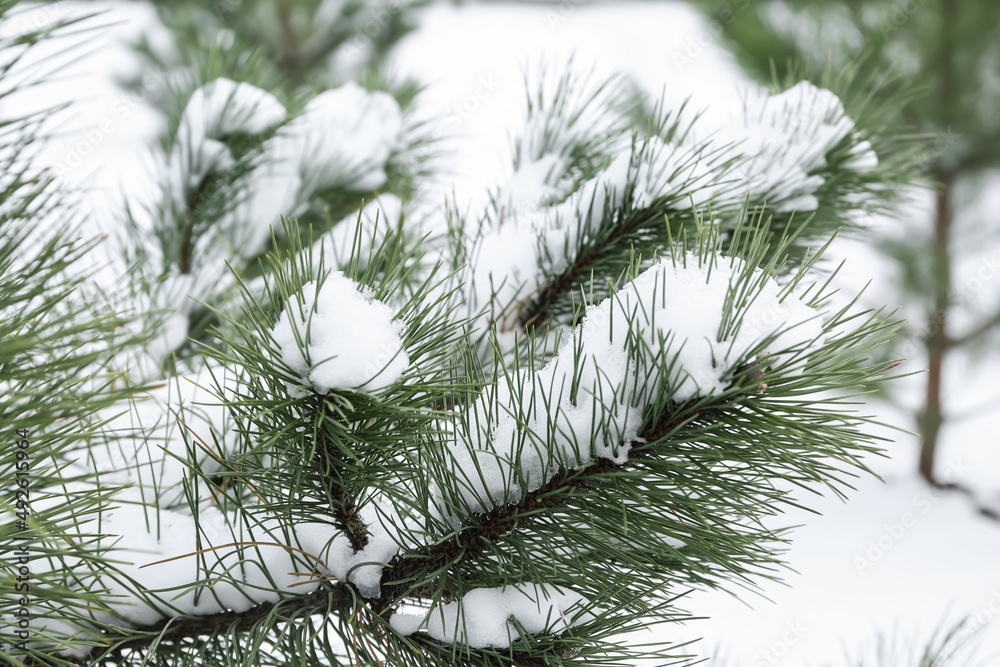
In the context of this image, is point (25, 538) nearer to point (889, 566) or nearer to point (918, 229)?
point (889, 566)

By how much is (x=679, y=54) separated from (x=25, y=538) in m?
1.38

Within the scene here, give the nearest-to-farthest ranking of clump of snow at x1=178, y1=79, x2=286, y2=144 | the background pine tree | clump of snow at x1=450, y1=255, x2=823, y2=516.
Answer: clump of snow at x1=450, y1=255, x2=823, y2=516, clump of snow at x1=178, y1=79, x2=286, y2=144, the background pine tree

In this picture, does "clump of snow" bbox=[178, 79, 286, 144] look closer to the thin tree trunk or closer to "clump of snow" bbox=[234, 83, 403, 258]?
"clump of snow" bbox=[234, 83, 403, 258]

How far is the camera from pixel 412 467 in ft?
1.03

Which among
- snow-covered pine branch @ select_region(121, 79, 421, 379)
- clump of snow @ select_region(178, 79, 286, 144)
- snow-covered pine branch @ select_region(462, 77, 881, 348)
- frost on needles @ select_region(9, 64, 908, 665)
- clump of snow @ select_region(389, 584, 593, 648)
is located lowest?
clump of snow @ select_region(389, 584, 593, 648)

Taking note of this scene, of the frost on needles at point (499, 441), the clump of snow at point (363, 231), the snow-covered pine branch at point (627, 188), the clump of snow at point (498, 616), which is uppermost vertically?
the clump of snow at point (363, 231)

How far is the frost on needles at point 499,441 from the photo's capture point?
0.27 metres

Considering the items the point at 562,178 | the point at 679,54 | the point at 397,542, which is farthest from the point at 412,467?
the point at 679,54

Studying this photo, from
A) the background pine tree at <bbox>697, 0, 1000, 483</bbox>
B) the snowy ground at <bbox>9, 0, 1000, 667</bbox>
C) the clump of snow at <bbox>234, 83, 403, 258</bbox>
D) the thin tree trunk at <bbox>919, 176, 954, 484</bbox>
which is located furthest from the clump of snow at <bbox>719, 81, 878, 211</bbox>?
the thin tree trunk at <bbox>919, 176, 954, 484</bbox>

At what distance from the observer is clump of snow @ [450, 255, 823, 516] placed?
265 millimetres

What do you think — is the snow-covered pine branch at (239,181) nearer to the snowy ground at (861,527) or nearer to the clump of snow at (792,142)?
the clump of snow at (792,142)

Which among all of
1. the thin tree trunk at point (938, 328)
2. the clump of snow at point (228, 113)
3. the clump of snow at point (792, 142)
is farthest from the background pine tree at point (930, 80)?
the clump of snow at point (228, 113)

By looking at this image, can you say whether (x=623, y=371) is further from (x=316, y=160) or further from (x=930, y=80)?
(x=930, y=80)

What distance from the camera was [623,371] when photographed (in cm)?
28
